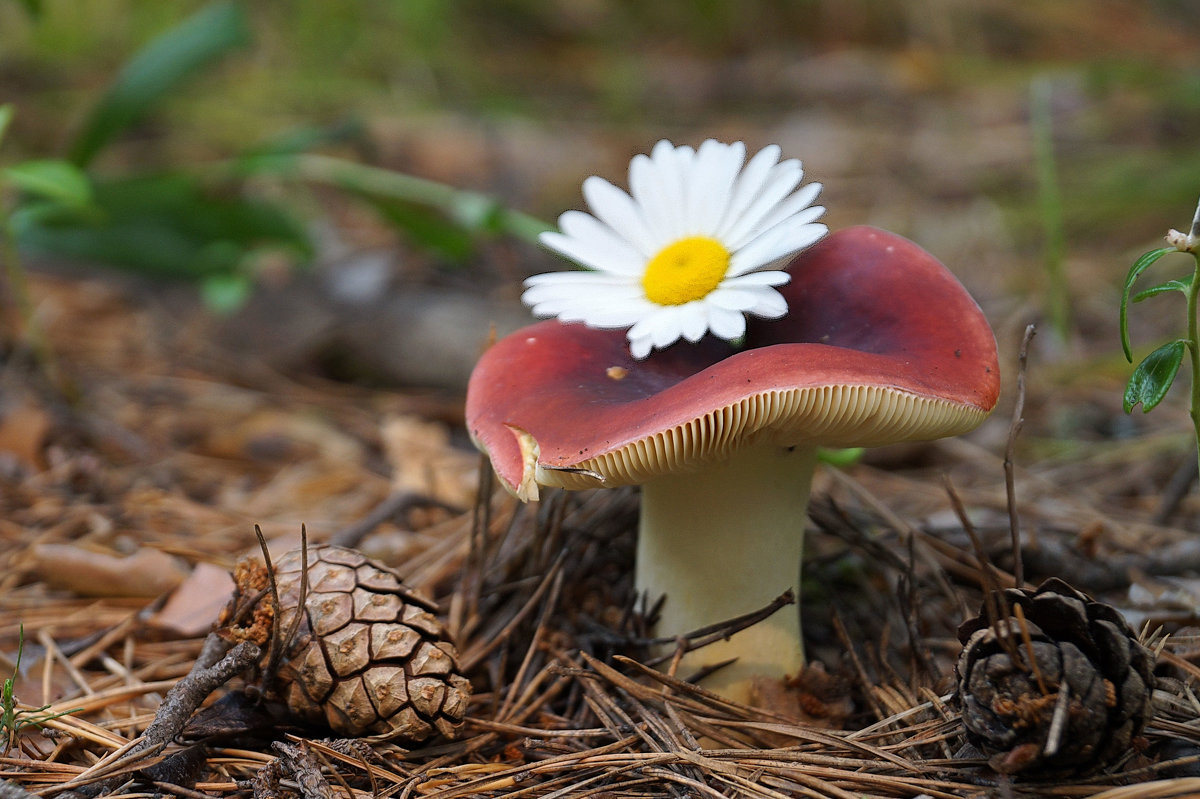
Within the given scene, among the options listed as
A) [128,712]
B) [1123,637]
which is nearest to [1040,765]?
[1123,637]

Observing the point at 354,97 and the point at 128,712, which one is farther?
the point at 354,97

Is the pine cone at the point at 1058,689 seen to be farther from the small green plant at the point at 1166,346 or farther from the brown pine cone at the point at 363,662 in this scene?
the brown pine cone at the point at 363,662

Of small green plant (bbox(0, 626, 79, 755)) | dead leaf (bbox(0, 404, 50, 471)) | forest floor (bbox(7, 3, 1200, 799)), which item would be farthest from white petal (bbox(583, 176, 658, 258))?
dead leaf (bbox(0, 404, 50, 471))

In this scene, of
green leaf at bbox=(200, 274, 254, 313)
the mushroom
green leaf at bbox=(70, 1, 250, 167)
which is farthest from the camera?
green leaf at bbox=(70, 1, 250, 167)

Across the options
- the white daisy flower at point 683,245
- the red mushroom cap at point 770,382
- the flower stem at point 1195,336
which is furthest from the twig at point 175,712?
the flower stem at point 1195,336

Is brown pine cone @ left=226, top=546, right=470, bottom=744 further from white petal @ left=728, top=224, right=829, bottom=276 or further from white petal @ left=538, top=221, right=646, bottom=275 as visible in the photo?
white petal @ left=728, top=224, right=829, bottom=276

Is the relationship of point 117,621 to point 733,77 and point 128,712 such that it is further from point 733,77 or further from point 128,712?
point 733,77
